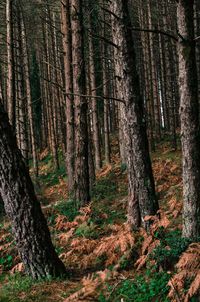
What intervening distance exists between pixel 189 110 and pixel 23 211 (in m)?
3.12

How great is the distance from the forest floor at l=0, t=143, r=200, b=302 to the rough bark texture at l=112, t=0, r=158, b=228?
0.52 meters

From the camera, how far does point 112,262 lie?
23.3 ft

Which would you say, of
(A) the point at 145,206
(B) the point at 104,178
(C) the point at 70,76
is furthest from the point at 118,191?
(A) the point at 145,206

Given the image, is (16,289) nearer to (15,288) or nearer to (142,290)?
(15,288)

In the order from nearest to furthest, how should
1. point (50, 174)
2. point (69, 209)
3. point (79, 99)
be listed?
point (79, 99) < point (69, 209) < point (50, 174)

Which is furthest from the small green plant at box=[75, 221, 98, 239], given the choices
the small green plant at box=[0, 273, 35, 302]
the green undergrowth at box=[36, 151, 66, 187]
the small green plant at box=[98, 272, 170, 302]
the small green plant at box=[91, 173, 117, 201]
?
the green undergrowth at box=[36, 151, 66, 187]

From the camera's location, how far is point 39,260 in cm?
644

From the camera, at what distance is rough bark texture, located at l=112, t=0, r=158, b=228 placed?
23.9 feet

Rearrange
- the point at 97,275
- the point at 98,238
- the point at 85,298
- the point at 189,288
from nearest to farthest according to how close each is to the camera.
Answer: the point at 189,288 → the point at 85,298 → the point at 97,275 → the point at 98,238

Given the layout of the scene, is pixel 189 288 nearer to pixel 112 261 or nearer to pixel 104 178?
pixel 112 261

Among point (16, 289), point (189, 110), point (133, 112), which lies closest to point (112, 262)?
→ point (16, 289)

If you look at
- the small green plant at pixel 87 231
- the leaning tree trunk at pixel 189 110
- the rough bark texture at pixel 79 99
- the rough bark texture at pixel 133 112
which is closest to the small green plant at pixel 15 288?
the rough bark texture at pixel 133 112

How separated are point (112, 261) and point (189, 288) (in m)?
2.07

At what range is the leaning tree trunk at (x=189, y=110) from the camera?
20.3ft
